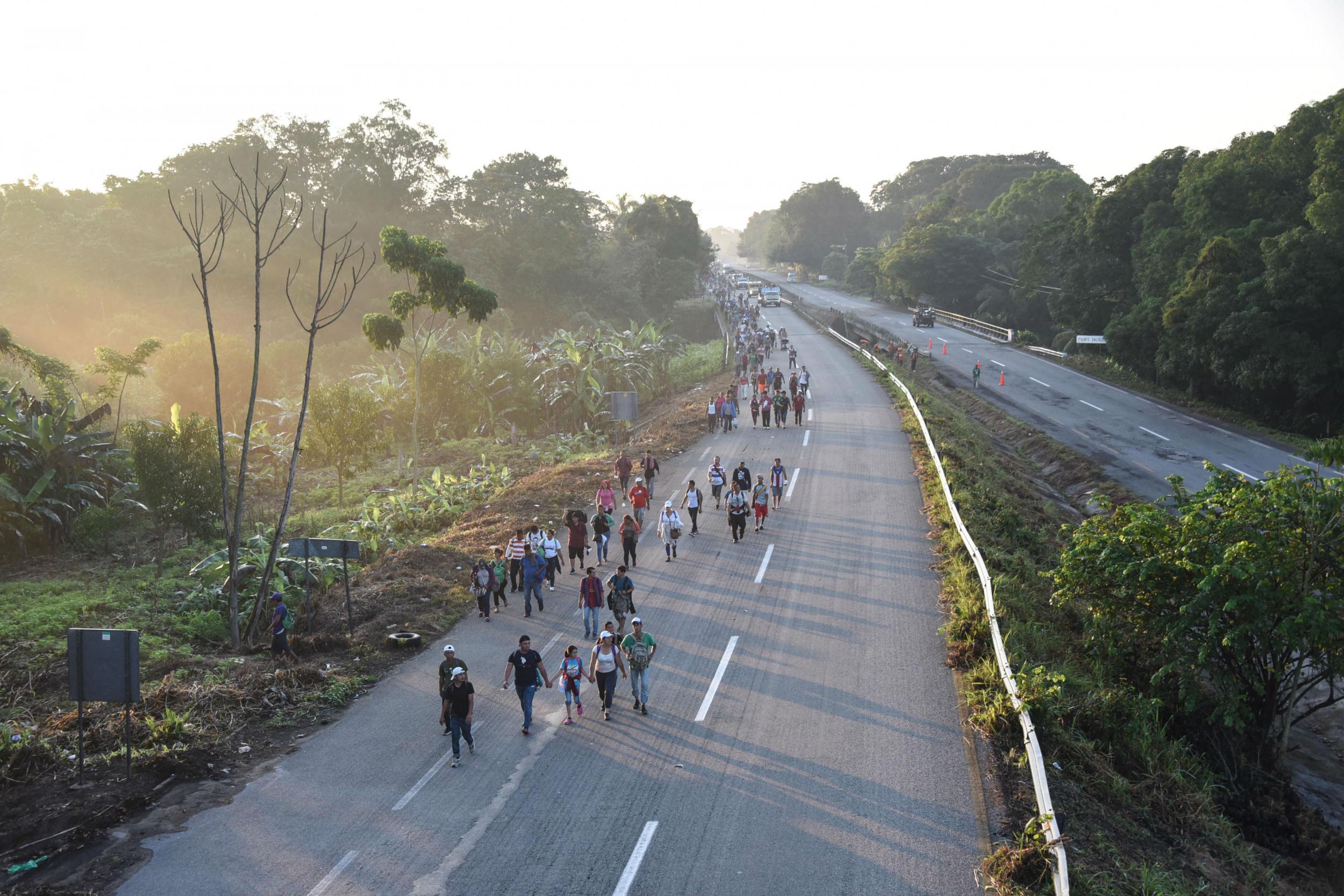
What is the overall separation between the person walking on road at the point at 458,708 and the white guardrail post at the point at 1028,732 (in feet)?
21.3

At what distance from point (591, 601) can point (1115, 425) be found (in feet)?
99.3

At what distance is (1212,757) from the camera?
13.1 m

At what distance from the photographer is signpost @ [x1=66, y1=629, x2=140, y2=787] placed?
379 inches

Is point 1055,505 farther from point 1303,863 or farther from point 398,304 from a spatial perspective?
point 398,304

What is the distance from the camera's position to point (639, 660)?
38.3ft

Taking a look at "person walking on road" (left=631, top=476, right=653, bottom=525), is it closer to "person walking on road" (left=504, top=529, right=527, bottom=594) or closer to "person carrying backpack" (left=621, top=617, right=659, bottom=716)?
"person walking on road" (left=504, top=529, right=527, bottom=594)

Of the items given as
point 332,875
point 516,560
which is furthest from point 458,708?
point 516,560

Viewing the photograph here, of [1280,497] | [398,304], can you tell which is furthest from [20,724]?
[1280,497]

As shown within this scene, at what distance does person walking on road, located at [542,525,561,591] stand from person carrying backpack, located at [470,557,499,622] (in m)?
1.01

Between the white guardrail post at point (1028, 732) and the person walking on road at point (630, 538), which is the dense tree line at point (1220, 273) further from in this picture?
the person walking on road at point (630, 538)

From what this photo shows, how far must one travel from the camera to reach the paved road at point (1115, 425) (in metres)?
30.2

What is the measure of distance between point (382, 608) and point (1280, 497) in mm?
14850

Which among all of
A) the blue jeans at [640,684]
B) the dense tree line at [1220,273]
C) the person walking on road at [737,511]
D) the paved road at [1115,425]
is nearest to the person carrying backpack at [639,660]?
the blue jeans at [640,684]

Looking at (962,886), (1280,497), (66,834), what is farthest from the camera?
(1280,497)
